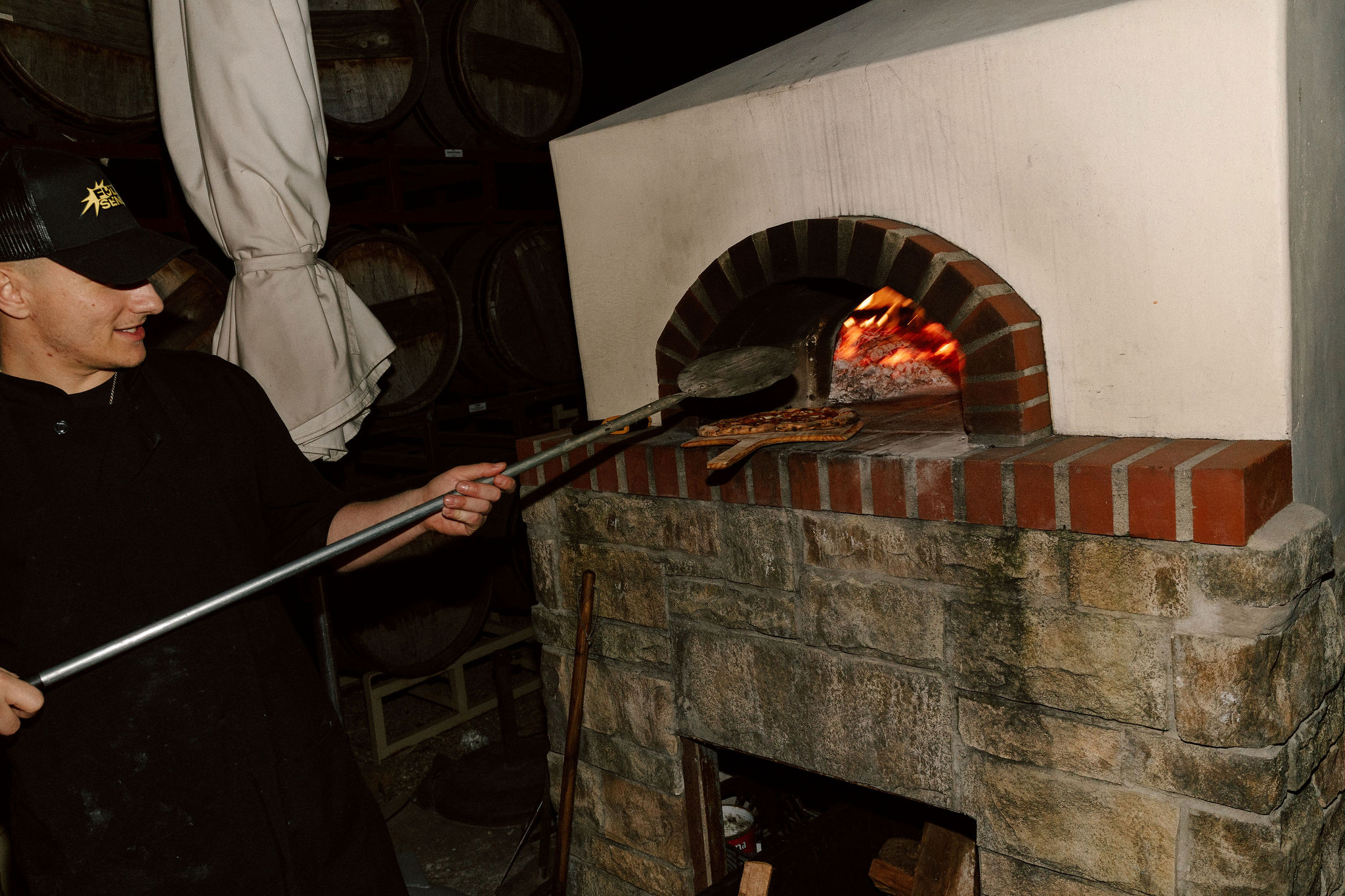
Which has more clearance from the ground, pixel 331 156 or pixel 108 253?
pixel 331 156

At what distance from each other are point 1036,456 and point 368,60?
351 centimetres

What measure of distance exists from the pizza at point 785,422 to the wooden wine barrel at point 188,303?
2.10 m

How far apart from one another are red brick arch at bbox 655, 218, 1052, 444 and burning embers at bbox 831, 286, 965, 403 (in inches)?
27.8

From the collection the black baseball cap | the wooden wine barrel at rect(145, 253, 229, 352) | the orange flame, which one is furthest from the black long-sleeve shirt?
the orange flame

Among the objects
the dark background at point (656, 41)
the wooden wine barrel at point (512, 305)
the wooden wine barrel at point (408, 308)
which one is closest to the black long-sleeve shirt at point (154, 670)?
the wooden wine barrel at point (408, 308)

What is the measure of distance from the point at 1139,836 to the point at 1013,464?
0.78 metres

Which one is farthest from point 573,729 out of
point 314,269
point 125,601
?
point 314,269

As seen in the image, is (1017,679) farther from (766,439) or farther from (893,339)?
(893,339)

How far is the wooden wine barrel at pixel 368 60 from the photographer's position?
405cm

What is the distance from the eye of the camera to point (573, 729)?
9.61ft

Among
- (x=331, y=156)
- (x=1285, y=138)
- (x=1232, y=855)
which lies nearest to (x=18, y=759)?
(x=1232, y=855)

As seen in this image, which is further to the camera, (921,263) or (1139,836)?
(921,263)

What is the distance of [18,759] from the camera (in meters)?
1.74

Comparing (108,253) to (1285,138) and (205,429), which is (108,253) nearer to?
(205,429)
